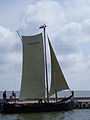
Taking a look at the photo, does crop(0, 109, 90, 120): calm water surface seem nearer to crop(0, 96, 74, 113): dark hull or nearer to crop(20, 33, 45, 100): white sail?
crop(0, 96, 74, 113): dark hull

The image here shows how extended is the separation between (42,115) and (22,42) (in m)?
9.08

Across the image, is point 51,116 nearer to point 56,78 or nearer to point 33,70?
point 56,78

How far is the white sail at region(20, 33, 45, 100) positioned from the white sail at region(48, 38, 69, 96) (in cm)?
129

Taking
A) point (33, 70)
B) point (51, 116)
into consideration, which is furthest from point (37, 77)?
point (51, 116)

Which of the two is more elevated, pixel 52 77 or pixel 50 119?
pixel 52 77

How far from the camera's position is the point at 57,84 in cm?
4869

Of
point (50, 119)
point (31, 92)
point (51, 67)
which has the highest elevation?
point (51, 67)

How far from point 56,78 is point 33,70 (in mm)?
2942

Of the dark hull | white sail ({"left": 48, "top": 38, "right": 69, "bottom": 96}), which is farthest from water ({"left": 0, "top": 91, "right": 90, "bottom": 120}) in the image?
white sail ({"left": 48, "top": 38, "right": 69, "bottom": 96})

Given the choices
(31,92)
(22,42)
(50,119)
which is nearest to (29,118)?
(50,119)

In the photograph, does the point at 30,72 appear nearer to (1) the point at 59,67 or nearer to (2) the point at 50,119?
(1) the point at 59,67

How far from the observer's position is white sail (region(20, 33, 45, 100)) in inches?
1897

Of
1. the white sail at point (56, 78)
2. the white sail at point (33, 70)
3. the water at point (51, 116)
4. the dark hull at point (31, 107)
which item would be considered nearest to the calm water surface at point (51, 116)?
the water at point (51, 116)

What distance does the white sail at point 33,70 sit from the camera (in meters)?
48.2
